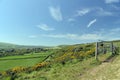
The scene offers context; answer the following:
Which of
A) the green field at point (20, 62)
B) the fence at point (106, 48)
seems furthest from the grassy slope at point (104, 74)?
the green field at point (20, 62)

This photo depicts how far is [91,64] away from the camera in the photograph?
18719 millimetres

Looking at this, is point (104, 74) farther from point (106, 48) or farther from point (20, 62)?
point (20, 62)

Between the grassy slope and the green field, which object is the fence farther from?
the green field

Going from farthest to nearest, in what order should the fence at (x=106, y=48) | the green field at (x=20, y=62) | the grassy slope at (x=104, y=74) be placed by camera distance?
the green field at (x=20, y=62) < the fence at (x=106, y=48) < the grassy slope at (x=104, y=74)

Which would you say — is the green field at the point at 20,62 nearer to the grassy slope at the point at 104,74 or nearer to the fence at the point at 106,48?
the fence at the point at 106,48

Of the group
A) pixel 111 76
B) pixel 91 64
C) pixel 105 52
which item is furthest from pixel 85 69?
pixel 105 52

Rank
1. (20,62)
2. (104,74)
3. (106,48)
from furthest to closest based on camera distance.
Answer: (20,62), (106,48), (104,74)

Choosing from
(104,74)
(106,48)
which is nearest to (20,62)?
(106,48)

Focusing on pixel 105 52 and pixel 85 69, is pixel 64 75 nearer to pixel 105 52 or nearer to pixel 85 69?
pixel 85 69

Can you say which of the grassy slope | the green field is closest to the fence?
the grassy slope

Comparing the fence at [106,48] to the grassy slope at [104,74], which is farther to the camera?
the fence at [106,48]

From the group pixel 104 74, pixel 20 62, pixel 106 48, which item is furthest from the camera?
pixel 20 62

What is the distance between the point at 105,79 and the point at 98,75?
1186 mm

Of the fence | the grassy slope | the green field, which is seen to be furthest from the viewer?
the green field
